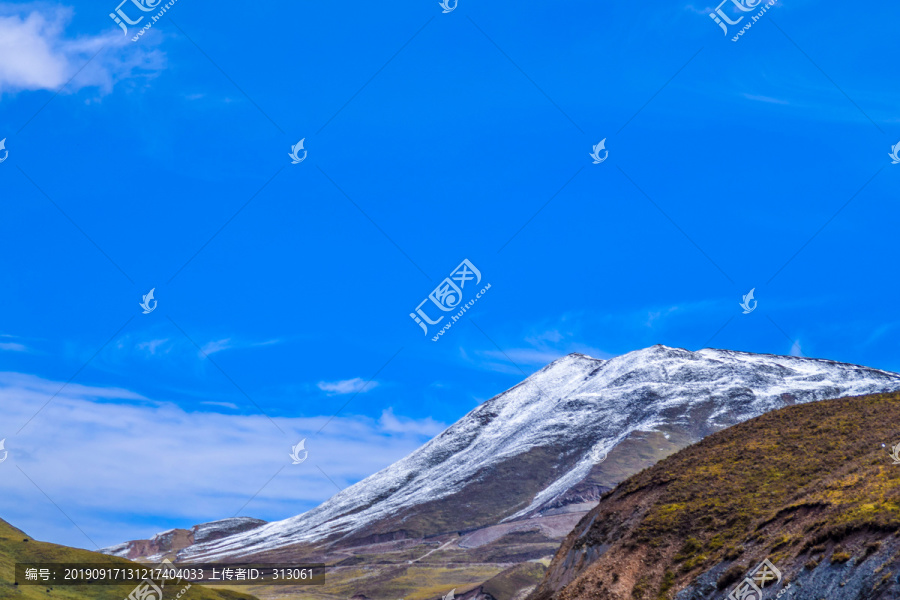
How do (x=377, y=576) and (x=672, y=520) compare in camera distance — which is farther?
(x=377, y=576)

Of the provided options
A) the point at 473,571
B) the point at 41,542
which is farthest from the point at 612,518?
A: the point at 473,571

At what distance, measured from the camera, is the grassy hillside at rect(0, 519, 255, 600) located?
82250 millimetres

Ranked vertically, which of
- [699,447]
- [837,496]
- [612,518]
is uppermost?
[699,447]

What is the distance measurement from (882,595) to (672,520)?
18665 millimetres

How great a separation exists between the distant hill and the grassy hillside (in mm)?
57252

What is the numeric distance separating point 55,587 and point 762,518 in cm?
7958

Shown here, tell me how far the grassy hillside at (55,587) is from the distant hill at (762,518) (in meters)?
57.3

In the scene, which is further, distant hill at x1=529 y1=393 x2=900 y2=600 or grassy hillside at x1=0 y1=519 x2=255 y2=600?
grassy hillside at x1=0 y1=519 x2=255 y2=600

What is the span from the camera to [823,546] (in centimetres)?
3303

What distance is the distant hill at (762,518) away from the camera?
31.9 metres

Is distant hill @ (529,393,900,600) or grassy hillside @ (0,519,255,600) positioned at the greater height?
grassy hillside @ (0,519,255,600)

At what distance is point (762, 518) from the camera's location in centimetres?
4197

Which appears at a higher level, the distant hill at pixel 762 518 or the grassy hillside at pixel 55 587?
the grassy hillside at pixel 55 587

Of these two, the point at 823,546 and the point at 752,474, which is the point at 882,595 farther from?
the point at 752,474
